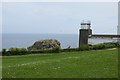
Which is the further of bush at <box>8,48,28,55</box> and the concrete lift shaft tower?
the concrete lift shaft tower

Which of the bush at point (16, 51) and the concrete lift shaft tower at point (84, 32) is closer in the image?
the bush at point (16, 51)

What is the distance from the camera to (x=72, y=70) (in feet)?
49.5

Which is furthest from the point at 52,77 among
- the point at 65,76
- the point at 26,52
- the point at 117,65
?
the point at 26,52

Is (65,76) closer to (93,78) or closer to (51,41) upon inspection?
(93,78)

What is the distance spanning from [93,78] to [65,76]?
1.17m

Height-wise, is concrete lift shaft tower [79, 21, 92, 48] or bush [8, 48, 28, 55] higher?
concrete lift shaft tower [79, 21, 92, 48]

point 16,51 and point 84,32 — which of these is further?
point 84,32

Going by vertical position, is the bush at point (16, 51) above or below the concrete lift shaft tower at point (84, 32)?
below

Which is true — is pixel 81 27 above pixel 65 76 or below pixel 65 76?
above

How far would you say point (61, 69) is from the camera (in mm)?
15320

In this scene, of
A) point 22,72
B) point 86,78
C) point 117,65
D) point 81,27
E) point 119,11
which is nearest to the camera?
point 86,78

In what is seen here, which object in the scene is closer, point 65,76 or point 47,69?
point 65,76

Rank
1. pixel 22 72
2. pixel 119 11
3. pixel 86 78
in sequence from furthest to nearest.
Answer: pixel 119 11 → pixel 22 72 → pixel 86 78

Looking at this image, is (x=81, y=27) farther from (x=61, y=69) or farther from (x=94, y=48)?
(x=61, y=69)
